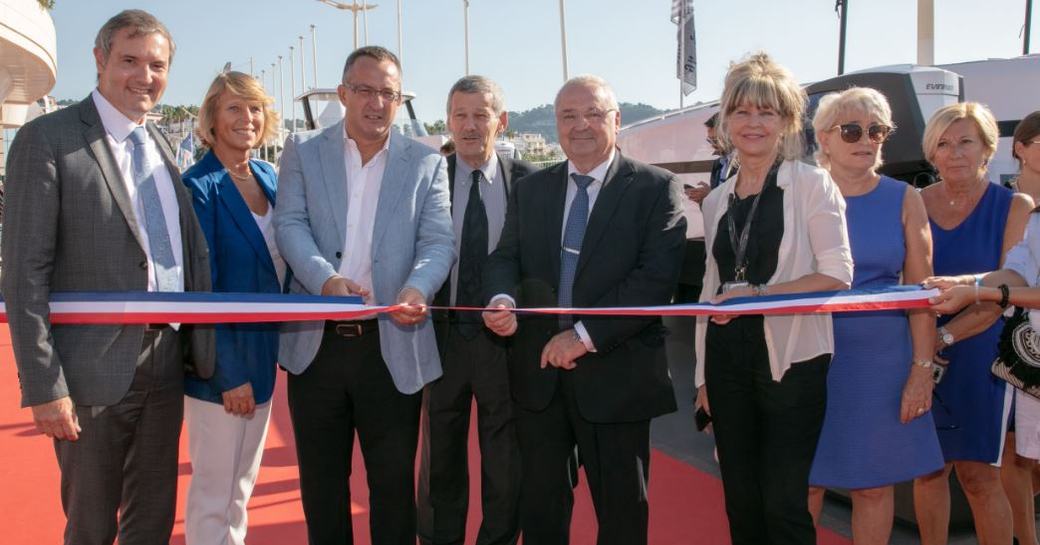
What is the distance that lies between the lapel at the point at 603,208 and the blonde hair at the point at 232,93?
4.88 feet

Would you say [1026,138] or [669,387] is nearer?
[669,387]

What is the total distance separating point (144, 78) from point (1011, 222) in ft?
10.5

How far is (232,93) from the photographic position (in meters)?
3.07

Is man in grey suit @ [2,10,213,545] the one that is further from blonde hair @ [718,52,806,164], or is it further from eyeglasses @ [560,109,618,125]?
blonde hair @ [718,52,806,164]

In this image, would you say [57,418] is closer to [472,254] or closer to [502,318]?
[502,318]

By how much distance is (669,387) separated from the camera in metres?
2.68

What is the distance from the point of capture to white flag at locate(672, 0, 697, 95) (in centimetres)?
1744

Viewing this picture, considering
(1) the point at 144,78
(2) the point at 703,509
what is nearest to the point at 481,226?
(1) the point at 144,78

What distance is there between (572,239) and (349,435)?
1120 millimetres

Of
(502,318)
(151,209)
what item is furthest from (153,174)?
(502,318)

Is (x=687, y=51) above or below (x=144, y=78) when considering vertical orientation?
above

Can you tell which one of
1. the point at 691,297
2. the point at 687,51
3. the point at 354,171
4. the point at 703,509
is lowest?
the point at 703,509

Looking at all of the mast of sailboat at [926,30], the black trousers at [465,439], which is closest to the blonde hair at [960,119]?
the black trousers at [465,439]

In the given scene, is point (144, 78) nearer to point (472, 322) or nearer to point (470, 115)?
point (470, 115)
